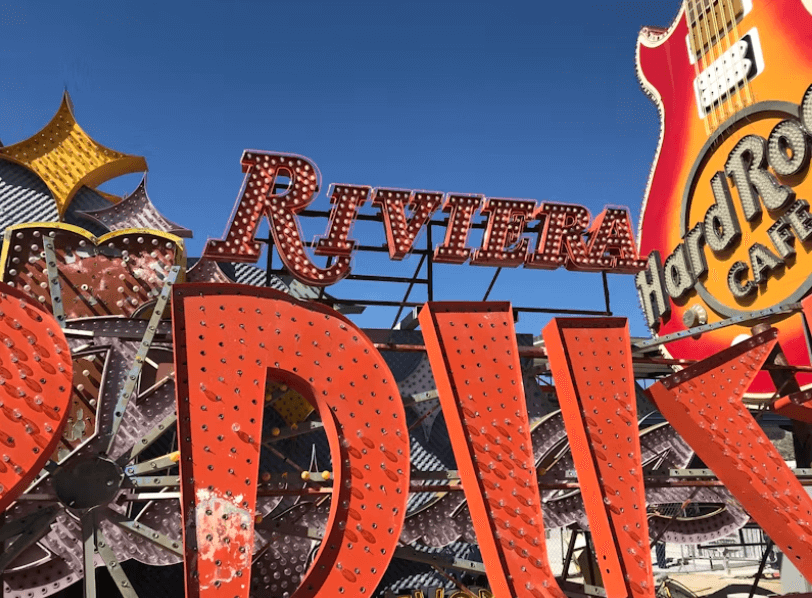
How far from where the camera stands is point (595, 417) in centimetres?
865

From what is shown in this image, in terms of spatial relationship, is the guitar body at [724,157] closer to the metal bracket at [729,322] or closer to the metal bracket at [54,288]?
the metal bracket at [729,322]

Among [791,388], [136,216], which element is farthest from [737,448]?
[136,216]

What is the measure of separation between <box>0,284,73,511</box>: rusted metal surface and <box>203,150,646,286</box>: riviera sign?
2.82 meters

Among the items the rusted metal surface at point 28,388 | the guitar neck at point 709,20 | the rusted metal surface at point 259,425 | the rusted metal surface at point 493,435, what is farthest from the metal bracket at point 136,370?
the guitar neck at point 709,20

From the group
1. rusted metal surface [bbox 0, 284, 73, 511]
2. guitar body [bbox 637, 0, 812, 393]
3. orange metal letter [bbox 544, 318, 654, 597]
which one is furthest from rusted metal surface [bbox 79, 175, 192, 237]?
guitar body [bbox 637, 0, 812, 393]

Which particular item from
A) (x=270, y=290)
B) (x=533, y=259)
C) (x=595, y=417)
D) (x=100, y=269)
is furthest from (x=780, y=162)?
(x=100, y=269)

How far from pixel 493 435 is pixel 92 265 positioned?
7.10m

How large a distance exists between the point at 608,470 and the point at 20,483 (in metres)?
6.14

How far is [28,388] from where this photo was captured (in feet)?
22.8

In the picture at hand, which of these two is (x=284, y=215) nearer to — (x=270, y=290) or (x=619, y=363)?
(x=270, y=290)

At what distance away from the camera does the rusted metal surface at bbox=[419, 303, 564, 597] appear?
765 centimetres

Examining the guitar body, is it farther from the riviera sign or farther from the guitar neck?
the riviera sign

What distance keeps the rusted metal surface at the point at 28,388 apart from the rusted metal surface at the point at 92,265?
3.48 meters

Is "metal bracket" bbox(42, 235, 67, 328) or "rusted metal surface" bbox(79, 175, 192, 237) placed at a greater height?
"rusted metal surface" bbox(79, 175, 192, 237)
